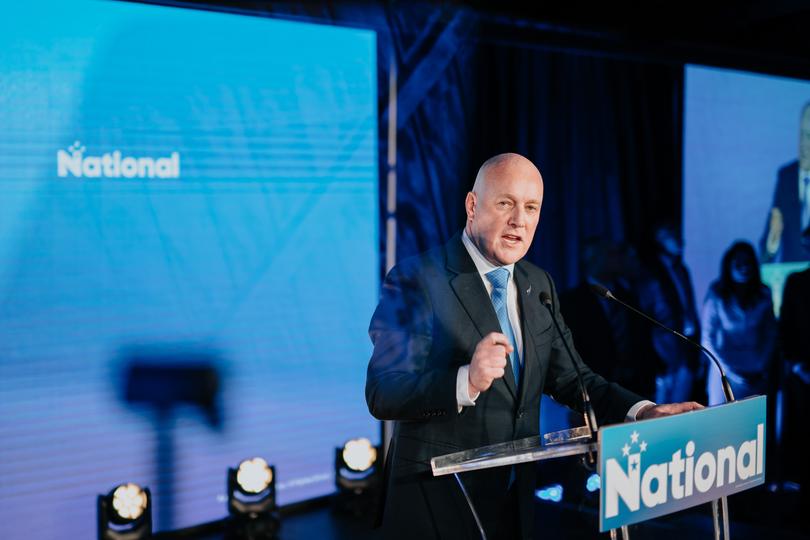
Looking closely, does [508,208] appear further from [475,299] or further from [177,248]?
[177,248]

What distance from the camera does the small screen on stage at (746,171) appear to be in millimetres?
5770

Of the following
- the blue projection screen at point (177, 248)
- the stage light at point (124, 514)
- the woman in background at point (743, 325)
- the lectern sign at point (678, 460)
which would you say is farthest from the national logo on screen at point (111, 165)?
the woman in background at point (743, 325)

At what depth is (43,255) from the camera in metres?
3.47

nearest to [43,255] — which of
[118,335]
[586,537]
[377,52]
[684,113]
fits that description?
[118,335]

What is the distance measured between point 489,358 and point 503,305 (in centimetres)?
42

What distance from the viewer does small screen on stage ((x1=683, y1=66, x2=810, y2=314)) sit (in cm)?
577

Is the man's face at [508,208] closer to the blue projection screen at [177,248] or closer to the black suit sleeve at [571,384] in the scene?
the black suit sleeve at [571,384]

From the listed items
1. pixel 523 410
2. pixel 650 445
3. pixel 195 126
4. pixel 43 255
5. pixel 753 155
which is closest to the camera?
pixel 650 445

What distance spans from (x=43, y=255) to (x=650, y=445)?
8.76 feet

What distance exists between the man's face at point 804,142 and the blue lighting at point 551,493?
3.57 m

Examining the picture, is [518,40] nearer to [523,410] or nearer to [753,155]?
[753,155]

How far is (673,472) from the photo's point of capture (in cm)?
A: 168

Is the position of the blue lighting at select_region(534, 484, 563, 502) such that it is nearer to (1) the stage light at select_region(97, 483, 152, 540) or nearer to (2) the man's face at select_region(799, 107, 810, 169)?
(1) the stage light at select_region(97, 483, 152, 540)

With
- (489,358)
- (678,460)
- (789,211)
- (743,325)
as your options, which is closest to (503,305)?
(489,358)
